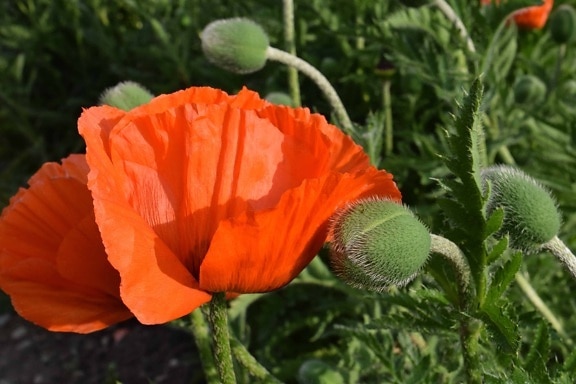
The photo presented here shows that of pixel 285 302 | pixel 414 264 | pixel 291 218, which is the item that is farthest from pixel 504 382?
pixel 285 302

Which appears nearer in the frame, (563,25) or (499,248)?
(499,248)

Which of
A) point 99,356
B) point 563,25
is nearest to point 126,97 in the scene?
point 563,25

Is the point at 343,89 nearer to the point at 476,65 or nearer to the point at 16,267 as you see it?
the point at 476,65

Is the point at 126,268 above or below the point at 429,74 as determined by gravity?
above

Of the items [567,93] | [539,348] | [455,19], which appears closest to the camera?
[539,348]

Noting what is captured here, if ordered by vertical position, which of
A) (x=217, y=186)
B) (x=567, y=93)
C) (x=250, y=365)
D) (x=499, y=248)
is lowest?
(x=567, y=93)

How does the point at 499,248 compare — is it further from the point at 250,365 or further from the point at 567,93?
the point at 567,93

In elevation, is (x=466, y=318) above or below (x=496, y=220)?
below
